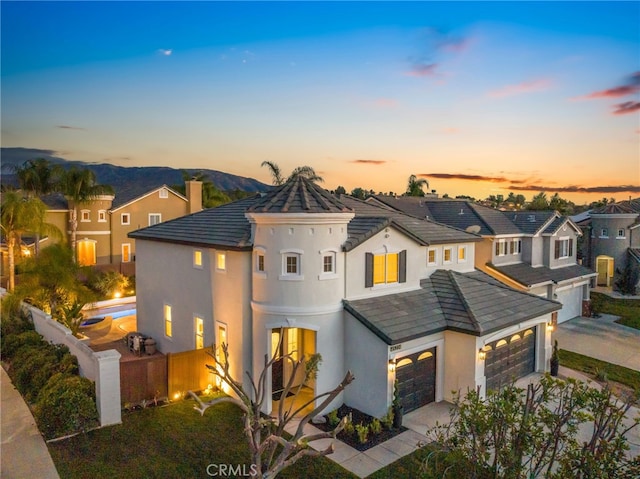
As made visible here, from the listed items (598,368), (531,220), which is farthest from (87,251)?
(598,368)

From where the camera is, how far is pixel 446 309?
15.1 m

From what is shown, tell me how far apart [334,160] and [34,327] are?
25300 mm

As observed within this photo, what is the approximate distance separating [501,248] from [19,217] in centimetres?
2879

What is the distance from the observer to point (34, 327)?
61.7 feet

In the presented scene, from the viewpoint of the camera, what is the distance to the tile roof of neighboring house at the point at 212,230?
14606 millimetres

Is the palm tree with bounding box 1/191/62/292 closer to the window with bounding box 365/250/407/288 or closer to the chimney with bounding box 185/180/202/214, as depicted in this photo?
the chimney with bounding box 185/180/202/214

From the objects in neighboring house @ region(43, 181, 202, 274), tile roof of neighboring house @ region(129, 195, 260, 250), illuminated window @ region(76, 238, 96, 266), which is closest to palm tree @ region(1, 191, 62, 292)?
tile roof of neighboring house @ region(129, 195, 260, 250)

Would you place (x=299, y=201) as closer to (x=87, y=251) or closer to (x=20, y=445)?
(x=20, y=445)

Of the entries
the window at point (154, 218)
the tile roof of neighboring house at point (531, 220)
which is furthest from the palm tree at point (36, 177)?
the tile roof of neighboring house at point (531, 220)

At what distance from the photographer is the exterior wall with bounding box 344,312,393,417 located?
12695 millimetres

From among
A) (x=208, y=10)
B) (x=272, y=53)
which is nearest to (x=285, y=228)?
(x=208, y=10)

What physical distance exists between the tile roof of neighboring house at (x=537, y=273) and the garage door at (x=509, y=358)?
7.73 m

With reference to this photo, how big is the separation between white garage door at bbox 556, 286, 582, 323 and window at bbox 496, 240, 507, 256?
14.2 ft

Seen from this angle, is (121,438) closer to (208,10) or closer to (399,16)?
(208,10)
